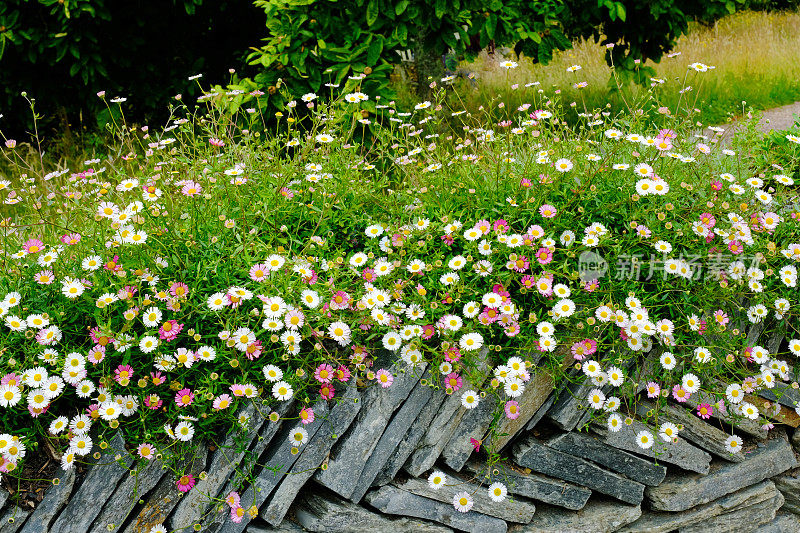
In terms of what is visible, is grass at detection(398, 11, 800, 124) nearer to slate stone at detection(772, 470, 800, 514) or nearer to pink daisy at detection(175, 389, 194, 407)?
slate stone at detection(772, 470, 800, 514)

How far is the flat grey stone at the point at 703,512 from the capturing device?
2.47 metres

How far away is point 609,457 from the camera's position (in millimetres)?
2354

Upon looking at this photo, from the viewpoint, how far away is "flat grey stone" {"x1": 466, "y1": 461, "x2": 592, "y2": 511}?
2.25 m

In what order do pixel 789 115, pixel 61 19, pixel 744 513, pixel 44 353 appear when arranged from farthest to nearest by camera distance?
pixel 789 115
pixel 61 19
pixel 744 513
pixel 44 353

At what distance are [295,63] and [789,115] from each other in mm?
4982

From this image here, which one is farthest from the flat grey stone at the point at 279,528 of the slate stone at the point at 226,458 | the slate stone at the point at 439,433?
the slate stone at the point at 439,433

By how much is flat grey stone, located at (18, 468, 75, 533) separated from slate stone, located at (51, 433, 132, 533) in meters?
0.02

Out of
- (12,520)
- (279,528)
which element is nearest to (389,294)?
(279,528)

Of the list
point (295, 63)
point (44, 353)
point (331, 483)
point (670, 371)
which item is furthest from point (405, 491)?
point (295, 63)

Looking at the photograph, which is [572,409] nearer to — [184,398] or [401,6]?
[184,398]

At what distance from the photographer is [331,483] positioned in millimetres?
2080

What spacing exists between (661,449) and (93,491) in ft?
6.02

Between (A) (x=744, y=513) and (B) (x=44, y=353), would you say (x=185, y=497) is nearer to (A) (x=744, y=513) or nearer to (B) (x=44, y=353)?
(B) (x=44, y=353)

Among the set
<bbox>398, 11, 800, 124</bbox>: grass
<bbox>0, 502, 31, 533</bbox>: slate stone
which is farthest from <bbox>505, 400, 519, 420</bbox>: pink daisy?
<bbox>398, 11, 800, 124</bbox>: grass
